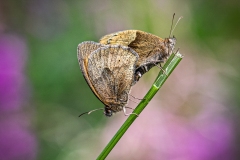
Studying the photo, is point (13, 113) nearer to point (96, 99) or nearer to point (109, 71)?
point (96, 99)

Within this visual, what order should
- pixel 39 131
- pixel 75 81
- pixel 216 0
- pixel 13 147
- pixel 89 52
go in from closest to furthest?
pixel 89 52
pixel 13 147
pixel 39 131
pixel 75 81
pixel 216 0

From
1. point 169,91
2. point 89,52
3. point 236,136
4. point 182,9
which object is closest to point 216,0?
point 182,9

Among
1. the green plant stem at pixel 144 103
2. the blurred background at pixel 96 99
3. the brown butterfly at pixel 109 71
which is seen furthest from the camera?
the blurred background at pixel 96 99

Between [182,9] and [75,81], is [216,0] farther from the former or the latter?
[75,81]

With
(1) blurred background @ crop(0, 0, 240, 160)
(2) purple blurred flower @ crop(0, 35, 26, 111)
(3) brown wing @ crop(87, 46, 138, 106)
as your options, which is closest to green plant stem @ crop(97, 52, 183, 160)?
(3) brown wing @ crop(87, 46, 138, 106)

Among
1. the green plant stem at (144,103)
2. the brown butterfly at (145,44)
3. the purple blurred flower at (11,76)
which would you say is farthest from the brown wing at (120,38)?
the purple blurred flower at (11,76)

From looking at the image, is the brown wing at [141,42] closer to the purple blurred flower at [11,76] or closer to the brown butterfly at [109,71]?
the brown butterfly at [109,71]
